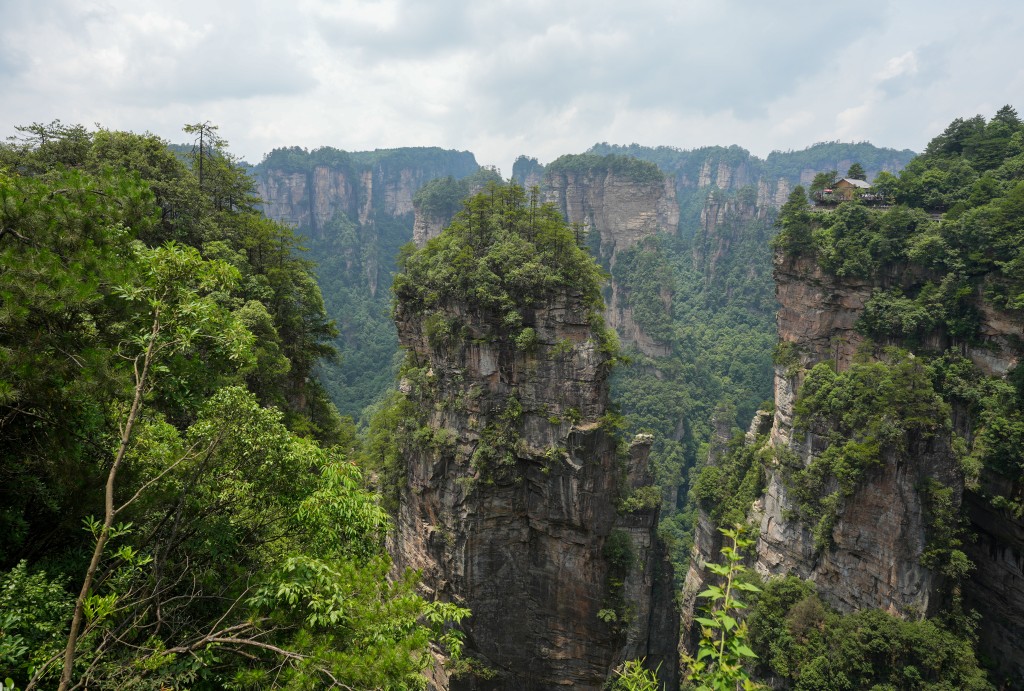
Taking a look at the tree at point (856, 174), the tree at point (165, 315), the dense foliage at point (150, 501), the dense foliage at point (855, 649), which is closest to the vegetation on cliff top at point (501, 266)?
the dense foliage at point (150, 501)

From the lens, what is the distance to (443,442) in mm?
18641

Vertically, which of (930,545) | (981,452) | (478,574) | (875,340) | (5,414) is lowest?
(478,574)

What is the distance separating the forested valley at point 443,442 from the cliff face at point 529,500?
0.14 m

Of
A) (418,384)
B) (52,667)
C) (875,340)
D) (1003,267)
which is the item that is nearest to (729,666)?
(52,667)

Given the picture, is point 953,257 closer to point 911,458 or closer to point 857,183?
point 911,458

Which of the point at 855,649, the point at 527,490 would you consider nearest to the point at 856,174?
the point at 855,649

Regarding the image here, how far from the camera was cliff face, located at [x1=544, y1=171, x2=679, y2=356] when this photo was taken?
6512cm

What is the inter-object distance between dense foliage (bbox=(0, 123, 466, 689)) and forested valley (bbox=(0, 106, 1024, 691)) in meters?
0.03

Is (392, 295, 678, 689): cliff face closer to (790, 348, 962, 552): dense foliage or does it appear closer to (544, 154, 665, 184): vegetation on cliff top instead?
(790, 348, 962, 552): dense foliage

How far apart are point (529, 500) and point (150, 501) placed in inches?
592

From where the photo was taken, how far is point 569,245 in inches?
741

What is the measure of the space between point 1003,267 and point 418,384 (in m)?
21.5

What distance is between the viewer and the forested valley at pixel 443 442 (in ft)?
14.3

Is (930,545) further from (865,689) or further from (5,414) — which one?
(5,414)
